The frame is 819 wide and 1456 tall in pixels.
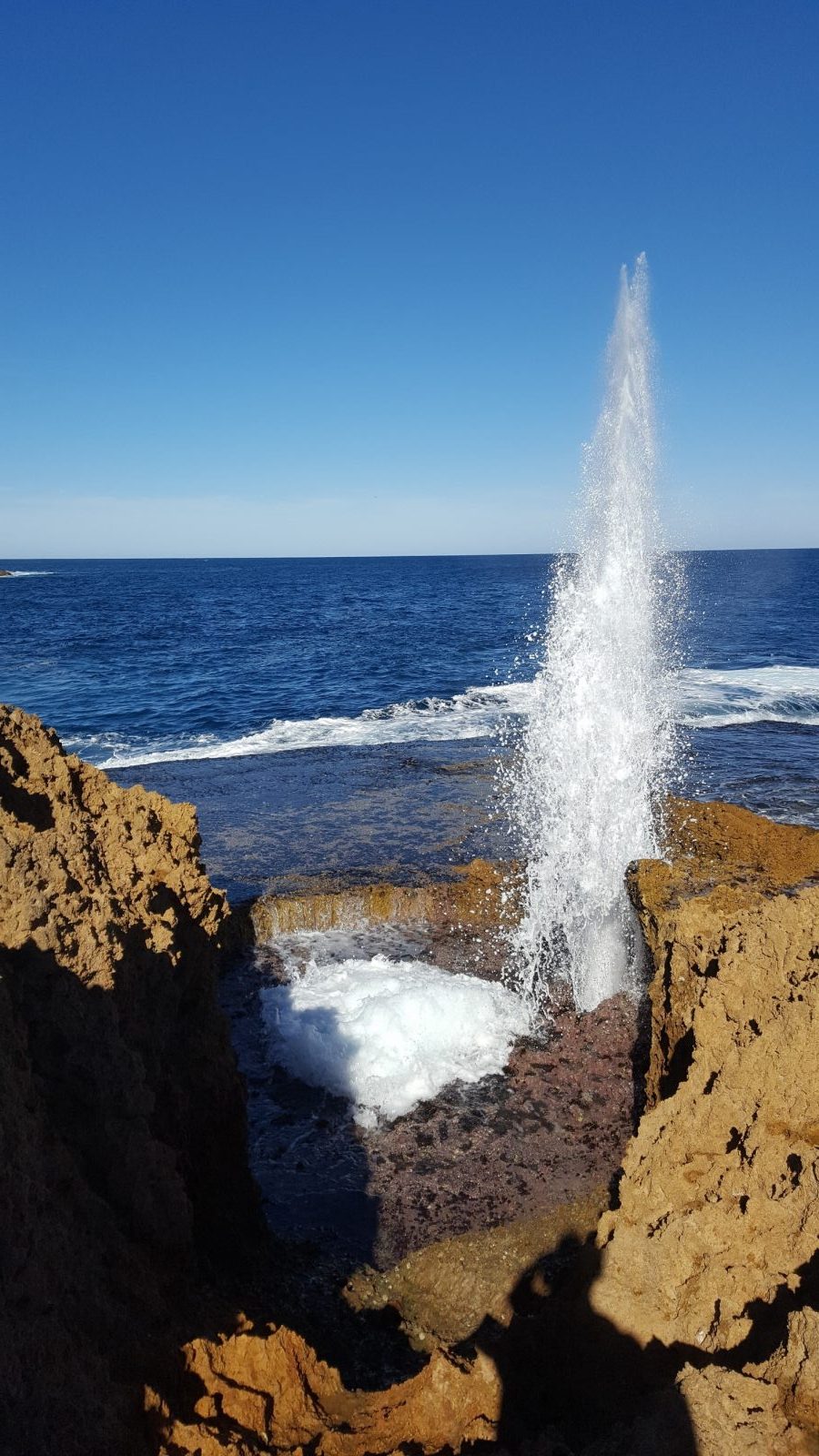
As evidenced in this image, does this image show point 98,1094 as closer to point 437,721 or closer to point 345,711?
point 437,721

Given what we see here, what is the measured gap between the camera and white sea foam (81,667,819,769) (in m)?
22.0

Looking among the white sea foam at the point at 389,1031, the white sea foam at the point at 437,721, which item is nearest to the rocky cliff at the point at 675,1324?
the white sea foam at the point at 389,1031

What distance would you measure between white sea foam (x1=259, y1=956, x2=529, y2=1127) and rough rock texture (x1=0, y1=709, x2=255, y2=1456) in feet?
8.14

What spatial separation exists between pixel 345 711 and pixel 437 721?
12.9 feet

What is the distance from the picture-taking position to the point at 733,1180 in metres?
4.14

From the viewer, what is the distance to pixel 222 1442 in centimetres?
307

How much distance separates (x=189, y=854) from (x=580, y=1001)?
536 cm

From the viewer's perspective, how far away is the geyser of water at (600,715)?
1112 centimetres

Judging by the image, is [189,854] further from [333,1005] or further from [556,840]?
[556,840]

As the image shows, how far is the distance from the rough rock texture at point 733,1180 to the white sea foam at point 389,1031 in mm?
2749

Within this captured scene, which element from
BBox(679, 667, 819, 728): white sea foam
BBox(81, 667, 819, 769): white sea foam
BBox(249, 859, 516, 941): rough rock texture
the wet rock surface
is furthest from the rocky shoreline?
BBox(679, 667, 819, 728): white sea foam

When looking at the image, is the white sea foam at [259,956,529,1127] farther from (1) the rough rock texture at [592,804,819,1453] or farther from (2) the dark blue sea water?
(2) the dark blue sea water

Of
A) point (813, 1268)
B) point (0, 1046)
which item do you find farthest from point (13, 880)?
point (813, 1268)

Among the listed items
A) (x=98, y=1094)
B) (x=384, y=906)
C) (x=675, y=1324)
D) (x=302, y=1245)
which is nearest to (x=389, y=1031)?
(x=302, y=1245)
